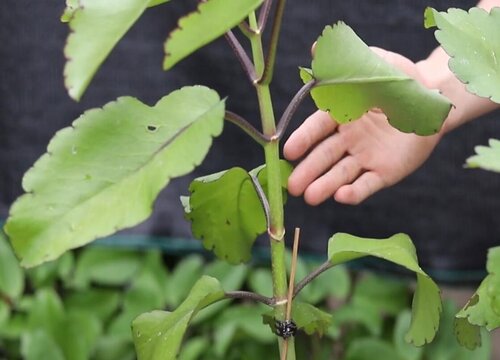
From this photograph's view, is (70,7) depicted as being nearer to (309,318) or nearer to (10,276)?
(309,318)

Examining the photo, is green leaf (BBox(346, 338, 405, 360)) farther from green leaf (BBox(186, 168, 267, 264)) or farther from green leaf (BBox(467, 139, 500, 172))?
green leaf (BBox(467, 139, 500, 172))

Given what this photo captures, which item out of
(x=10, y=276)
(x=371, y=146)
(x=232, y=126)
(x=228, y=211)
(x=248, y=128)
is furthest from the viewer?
(x=10, y=276)

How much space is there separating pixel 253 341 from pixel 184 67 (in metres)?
0.46

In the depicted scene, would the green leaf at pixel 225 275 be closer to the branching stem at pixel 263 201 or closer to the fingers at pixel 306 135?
the fingers at pixel 306 135

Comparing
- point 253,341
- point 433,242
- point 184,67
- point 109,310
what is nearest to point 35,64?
point 184,67

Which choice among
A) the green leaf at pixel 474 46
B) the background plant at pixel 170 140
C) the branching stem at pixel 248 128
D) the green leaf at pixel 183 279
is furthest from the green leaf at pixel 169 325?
the green leaf at pixel 183 279

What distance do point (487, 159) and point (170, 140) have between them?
0.57 feet

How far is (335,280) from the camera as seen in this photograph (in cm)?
137

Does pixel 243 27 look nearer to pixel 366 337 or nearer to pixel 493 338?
pixel 366 337

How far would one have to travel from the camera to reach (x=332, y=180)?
0.74 meters

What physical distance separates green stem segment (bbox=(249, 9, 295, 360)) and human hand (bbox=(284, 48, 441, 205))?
155 mm

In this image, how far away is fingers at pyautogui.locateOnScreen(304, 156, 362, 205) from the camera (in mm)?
718

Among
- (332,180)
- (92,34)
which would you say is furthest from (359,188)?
(92,34)

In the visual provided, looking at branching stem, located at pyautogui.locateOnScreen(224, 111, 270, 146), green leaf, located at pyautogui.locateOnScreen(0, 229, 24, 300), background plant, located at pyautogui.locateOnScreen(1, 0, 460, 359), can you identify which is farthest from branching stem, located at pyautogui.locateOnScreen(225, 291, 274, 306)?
green leaf, located at pyautogui.locateOnScreen(0, 229, 24, 300)
